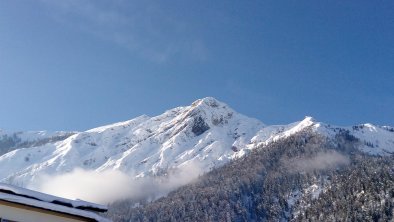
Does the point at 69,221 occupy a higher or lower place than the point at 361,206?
lower

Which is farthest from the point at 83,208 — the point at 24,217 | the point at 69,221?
the point at 24,217

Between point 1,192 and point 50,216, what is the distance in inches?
32.8

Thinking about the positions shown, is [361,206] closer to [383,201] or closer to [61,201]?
[383,201]

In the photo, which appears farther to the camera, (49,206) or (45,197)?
(45,197)

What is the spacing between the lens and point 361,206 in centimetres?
19838

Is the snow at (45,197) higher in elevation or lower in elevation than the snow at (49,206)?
higher

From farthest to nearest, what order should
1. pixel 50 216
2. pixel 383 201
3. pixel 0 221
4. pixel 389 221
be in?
pixel 383 201 → pixel 389 221 → pixel 50 216 → pixel 0 221

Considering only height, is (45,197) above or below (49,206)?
above

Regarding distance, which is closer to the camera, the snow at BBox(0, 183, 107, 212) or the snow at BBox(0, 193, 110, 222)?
the snow at BBox(0, 193, 110, 222)

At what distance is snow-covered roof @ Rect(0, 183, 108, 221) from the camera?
25.1 feet

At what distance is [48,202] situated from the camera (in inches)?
316

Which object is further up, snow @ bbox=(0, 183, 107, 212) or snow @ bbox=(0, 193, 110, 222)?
snow @ bbox=(0, 183, 107, 212)

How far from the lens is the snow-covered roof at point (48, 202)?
766 centimetres

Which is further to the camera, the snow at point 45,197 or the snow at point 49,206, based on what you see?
the snow at point 45,197
